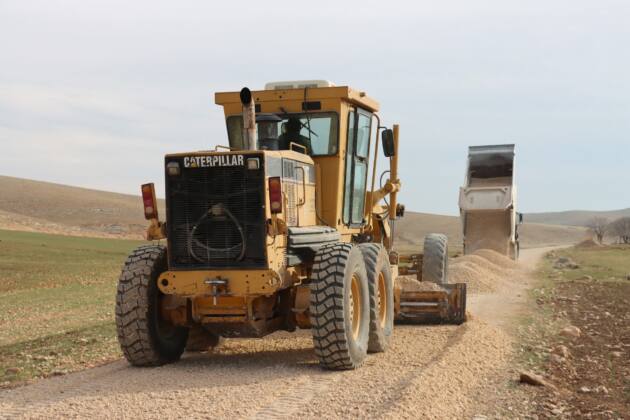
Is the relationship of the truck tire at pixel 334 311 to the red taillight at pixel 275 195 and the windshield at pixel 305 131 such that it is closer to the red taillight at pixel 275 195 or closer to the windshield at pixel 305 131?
the red taillight at pixel 275 195

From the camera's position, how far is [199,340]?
10.6 meters

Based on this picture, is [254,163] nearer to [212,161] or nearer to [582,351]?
[212,161]

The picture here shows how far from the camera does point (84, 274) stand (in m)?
29.2

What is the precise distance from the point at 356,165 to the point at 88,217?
81.1 meters

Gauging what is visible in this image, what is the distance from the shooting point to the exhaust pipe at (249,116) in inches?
368

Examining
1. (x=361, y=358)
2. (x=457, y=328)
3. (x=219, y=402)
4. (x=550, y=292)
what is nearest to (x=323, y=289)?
(x=361, y=358)

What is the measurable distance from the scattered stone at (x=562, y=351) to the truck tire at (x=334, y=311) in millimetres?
3162

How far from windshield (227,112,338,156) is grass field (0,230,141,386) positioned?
143 inches

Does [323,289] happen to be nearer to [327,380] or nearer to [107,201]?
[327,380]

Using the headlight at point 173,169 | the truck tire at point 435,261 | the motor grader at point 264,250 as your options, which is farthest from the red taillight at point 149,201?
the truck tire at point 435,261

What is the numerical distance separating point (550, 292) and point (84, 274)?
645 inches

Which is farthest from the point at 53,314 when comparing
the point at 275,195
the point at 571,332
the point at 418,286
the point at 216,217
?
the point at 571,332

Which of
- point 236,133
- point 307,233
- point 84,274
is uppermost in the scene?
point 236,133

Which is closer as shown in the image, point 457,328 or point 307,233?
point 307,233
